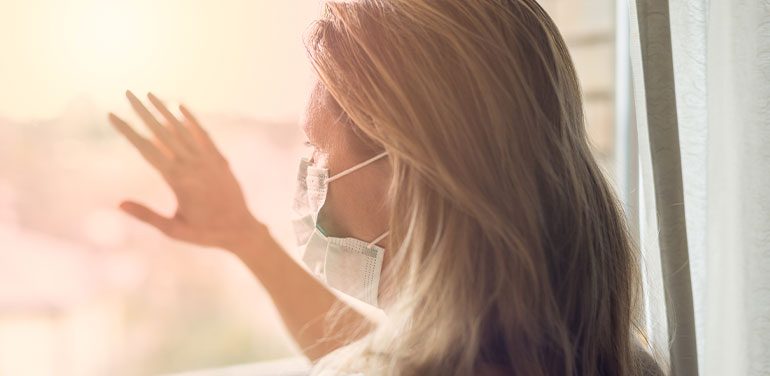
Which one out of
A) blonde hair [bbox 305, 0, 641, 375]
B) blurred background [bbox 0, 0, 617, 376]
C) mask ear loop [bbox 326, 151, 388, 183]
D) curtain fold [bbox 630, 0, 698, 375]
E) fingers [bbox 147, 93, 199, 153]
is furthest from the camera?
blurred background [bbox 0, 0, 617, 376]

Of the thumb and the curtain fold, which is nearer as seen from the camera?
the curtain fold

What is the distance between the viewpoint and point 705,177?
1.03m

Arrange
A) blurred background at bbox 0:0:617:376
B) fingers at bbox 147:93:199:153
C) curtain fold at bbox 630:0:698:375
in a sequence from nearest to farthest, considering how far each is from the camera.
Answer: curtain fold at bbox 630:0:698:375
fingers at bbox 147:93:199:153
blurred background at bbox 0:0:617:376

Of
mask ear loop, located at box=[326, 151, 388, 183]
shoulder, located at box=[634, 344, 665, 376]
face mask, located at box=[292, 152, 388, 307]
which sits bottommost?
shoulder, located at box=[634, 344, 665, 376]

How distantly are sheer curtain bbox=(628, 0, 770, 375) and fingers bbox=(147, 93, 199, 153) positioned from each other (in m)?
0.81

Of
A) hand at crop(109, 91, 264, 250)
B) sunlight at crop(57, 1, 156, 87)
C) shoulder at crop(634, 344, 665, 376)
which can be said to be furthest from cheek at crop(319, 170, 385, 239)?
sunlight at crop(57, 1, 156, 87)

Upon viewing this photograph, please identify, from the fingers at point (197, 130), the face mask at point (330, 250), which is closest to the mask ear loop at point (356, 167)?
the face mask at point (330, 250)

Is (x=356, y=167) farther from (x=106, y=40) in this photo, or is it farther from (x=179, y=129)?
(x=106, y=40)

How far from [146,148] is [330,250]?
41 centimetres

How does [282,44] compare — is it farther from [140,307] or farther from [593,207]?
[593,207]

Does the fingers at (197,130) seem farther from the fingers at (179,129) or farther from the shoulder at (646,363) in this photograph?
the shoulder at (646,363)

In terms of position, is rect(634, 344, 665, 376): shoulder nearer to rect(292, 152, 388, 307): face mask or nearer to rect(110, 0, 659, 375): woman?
rect(110, 0, 659, 375): woman

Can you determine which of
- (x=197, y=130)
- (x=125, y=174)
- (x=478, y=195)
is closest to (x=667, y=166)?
(x=478, y=195)

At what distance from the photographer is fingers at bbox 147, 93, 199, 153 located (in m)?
1.18
